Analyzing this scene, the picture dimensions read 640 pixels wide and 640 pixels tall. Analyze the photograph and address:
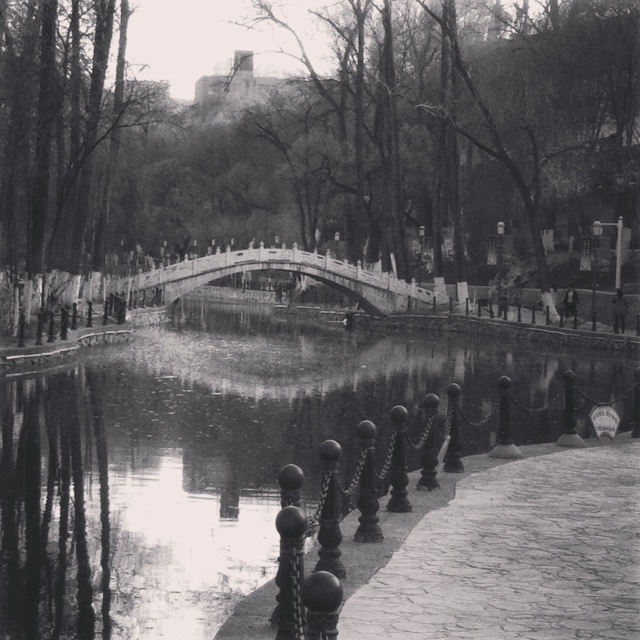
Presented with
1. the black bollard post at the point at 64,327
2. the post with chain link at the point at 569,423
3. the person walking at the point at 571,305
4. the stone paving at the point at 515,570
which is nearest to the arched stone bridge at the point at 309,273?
Answer: the person walking at the point at 571,305

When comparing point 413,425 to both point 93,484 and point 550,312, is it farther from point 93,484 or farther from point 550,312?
point 550,312

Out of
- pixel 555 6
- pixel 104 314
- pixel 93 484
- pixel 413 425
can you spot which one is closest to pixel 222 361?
pixel 104 314

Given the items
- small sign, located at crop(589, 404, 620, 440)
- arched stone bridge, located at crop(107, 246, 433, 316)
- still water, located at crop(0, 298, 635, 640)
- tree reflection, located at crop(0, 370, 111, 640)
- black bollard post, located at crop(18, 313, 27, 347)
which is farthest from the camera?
arched stone bridge, located at crop(107, 246, 433, 316)

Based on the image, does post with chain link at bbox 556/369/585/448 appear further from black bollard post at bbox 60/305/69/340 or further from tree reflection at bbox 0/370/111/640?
black bollard post at bbox 60/305/69/340

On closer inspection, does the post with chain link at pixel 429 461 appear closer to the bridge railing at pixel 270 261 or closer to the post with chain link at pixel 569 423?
the post with chain link at pixel 569 423

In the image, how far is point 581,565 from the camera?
29.6 feet

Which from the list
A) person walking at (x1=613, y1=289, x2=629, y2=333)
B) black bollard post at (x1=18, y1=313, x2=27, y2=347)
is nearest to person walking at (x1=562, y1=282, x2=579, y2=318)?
person walking at (x1=613, y1=289, x2=629, y2=333)

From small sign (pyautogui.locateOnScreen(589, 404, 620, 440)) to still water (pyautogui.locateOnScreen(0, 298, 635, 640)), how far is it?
1.54 meters

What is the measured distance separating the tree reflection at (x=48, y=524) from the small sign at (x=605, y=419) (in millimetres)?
6430

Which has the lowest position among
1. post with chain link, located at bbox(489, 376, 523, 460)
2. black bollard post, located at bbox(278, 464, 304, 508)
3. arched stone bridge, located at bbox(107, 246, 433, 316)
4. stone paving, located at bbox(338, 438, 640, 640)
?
stone paving, located at bbox(338, 438, 640, 640)

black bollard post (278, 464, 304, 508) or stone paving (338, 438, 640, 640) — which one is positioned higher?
black bollard post (278, 464, 304, 508)

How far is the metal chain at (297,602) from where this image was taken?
5.76 m

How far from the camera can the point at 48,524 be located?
11.0 metres

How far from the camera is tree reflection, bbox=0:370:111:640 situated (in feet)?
27.0
